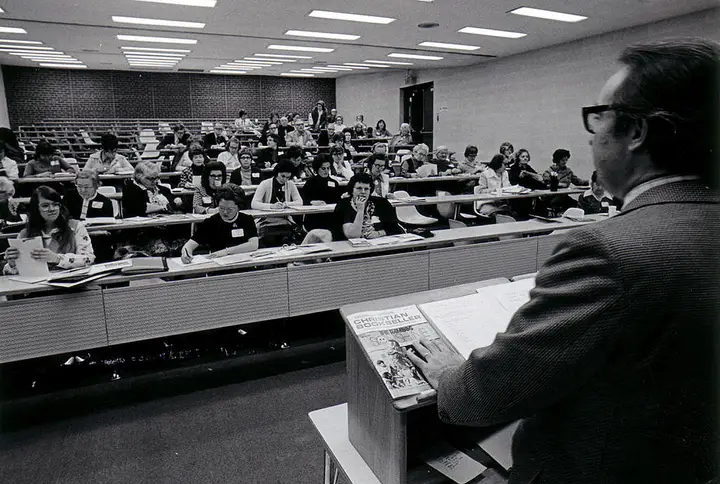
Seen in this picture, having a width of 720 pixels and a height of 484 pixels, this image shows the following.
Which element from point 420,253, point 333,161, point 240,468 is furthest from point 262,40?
point 240,468

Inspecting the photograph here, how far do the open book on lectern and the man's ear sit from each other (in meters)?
0.48

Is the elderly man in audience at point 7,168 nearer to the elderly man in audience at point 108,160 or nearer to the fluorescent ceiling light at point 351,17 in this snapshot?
the elderly man in audience at point 108,160

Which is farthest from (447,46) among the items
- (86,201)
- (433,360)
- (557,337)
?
(557,337)

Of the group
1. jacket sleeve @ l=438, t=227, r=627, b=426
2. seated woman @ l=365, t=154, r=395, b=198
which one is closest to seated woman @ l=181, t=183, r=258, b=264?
seated woman @ l=365, t=154, r=395, b=198

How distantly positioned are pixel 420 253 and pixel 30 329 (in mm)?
2355

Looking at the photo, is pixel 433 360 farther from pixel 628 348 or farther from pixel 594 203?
pixel 594 203

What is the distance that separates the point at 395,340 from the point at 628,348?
590mm

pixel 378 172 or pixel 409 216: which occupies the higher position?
pixel 378 172

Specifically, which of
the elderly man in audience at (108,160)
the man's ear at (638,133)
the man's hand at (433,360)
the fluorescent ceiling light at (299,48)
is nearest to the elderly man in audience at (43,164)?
the elderly man in audience at (108,160)

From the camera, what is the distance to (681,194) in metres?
0.71

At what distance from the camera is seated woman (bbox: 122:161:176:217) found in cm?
481

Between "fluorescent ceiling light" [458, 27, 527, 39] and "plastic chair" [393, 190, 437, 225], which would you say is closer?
"plastic chair" [393, 190, 437, 225]

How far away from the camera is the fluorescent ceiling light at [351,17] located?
7.29 metres

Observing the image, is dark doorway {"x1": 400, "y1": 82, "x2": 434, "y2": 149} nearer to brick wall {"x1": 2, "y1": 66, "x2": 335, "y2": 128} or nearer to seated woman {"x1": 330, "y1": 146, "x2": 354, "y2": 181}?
brick wall {"x1": 2, "y1": 66, "x2": 335, "y2": 128}
